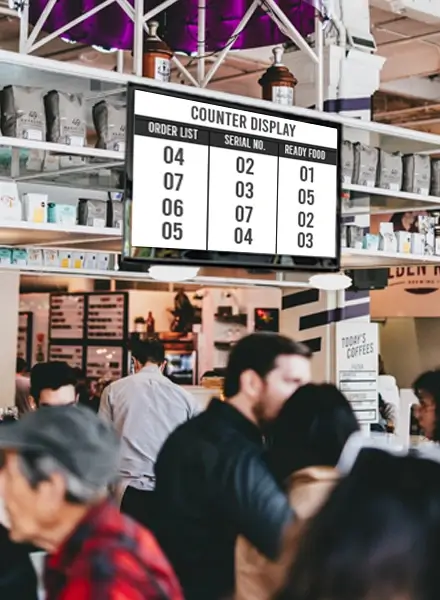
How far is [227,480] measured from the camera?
246 centimetres

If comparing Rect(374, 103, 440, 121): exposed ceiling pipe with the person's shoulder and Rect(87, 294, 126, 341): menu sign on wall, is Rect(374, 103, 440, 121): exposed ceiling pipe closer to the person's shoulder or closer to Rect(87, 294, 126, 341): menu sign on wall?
Rect(87, 294, 126, 341): menu sign on wall

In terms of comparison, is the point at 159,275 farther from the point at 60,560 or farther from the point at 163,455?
the point at 60,560

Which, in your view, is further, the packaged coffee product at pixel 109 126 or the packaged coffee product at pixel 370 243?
the packaged coffee product at pixel 370 243

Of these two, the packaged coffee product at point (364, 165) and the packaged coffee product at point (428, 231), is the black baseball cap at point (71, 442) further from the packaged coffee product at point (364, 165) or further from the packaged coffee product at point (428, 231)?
the packaged coffee product at point (428, 231)

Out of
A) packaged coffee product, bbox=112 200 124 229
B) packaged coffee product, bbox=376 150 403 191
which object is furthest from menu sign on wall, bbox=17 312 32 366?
packaged coffee product, bbox=112 200 124 229

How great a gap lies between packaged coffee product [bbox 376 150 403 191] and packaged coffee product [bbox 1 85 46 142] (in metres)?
2.02

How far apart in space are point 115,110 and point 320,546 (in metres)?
3.62

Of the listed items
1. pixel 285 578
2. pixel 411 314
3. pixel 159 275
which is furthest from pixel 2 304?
pixel 411 314

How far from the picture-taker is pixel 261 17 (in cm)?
575

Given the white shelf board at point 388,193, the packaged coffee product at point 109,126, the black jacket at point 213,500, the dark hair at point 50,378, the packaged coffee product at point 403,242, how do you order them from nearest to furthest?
the black jacket at point 213,500
the packaged coffee product at point 109,126
the dark hair at point 50,378
the white shelf board at point 388,193
the packaged coffee product at point 403,242

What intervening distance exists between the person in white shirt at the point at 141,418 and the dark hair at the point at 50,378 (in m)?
0.35

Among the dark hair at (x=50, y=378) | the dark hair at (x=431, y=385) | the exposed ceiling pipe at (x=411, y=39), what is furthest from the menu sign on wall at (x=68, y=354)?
the dark hair at (x=431, y=385)

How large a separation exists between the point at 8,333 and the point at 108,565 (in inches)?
202

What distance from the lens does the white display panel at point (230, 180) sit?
13.4 ft
